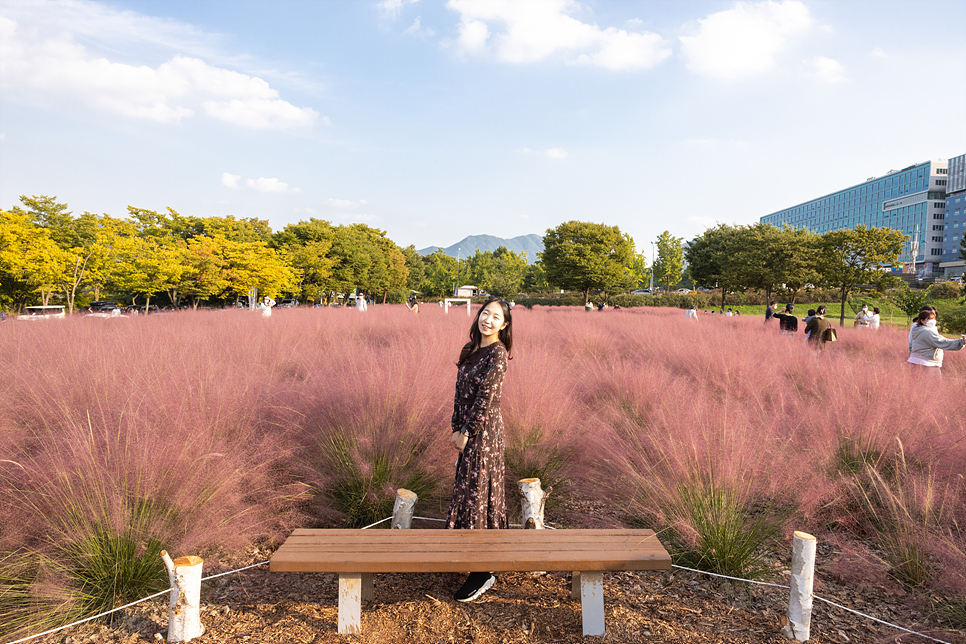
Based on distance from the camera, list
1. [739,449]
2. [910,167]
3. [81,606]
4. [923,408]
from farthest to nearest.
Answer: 1. [910,167]
2. [923,408]
3. [739,449]
4. [81,606]

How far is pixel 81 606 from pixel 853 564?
13.1ft

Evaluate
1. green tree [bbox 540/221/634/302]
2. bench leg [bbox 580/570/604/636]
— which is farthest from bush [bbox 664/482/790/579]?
green tree [bbox 540/221/634/302]

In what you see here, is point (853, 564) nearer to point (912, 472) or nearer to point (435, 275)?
point (912, 472)

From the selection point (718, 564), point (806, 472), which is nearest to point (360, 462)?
point (718, 564)

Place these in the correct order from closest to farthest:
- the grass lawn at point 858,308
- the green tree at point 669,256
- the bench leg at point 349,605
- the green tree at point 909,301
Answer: the bench leg at point 349,605 < the green tree at point 909,301 < the grass lawn at point 858,308 < the green tree at point 669,256

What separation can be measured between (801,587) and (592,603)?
0.92 meters

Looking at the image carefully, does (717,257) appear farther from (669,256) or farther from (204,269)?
(204,269)

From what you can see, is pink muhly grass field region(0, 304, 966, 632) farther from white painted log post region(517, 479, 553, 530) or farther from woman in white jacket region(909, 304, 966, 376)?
woman in white jacket region(909, 304, 966, 376)

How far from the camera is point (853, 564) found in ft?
8.77

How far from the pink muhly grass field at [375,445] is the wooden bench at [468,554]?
61 centimetres

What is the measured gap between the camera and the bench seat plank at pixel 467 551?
79.7 inches

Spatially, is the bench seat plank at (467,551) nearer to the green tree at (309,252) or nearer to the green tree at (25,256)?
the green tree at (25,256)

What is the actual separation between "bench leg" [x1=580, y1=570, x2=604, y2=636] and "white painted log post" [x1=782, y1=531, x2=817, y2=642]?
2.79 ft

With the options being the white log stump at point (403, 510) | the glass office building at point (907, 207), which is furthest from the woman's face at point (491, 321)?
the glass office building at point (907, 207)
